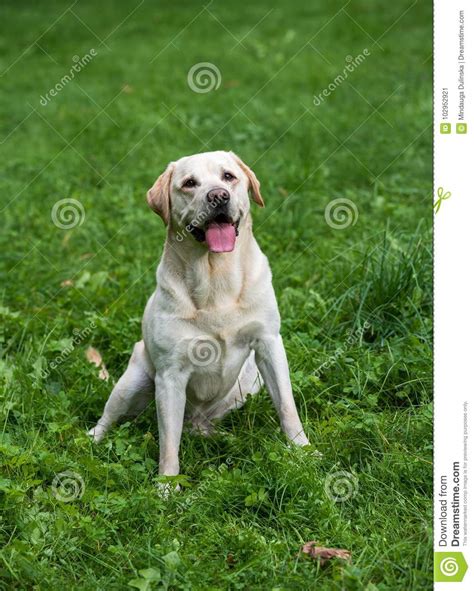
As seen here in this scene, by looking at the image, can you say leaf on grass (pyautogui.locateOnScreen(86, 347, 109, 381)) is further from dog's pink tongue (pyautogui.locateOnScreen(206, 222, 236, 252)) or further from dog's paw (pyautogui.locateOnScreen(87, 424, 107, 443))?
dog's pink tongue (pyautogui.locateOnScreen(206, 222, 236, 252))

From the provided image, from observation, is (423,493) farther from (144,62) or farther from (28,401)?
(144,62)

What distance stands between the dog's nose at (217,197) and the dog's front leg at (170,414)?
822mm

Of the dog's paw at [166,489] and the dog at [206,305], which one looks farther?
the dog at [206,305]

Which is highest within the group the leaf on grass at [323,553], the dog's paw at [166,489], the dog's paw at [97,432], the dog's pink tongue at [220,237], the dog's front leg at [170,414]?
the dog's pink tongue at [220,237]

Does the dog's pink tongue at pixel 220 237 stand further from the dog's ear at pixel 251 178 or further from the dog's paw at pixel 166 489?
the dog's paw at pixel 166 489

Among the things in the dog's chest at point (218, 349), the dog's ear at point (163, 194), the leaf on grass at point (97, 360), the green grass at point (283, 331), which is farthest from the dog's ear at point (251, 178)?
the leaf on grass at point (97, 360)

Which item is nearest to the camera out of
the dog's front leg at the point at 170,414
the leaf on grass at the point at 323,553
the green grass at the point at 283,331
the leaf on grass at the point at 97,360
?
the leaf on grass at the point at 323,553

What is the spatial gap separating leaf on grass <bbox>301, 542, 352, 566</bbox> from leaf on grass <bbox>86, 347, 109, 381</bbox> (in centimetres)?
192

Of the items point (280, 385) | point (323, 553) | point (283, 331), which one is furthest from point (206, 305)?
point (323, 553)

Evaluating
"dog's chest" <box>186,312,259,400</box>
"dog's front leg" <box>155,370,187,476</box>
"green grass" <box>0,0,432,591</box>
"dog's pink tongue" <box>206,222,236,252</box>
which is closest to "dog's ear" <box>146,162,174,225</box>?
"dog's pink tongue" <box>206,222,236,252</box>

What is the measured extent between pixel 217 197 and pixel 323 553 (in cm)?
155

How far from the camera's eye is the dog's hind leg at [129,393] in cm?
454

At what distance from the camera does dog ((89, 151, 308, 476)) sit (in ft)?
13.5

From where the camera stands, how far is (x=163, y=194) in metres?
4.22
